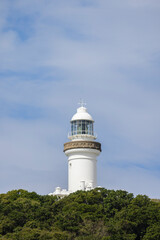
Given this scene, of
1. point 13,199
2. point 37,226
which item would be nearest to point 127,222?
point 37,226

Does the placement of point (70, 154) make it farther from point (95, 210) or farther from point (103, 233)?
point (103, 233)

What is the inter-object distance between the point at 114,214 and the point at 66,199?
5.16 meters

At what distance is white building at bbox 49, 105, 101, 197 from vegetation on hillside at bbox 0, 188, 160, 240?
5981mm

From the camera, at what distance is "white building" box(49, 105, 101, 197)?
81.6 m

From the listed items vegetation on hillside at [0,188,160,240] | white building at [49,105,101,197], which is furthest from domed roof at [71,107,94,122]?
vegetation on hillside at [0,188,160,240]

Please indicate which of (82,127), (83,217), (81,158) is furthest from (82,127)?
(83,217)

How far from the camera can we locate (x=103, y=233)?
66250 mm

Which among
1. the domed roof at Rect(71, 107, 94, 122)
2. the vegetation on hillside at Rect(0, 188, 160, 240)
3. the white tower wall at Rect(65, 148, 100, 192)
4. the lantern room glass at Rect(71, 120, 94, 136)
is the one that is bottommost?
the vegetation on hillside at Rect(0, 188, 160, 240)

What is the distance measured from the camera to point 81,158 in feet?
270

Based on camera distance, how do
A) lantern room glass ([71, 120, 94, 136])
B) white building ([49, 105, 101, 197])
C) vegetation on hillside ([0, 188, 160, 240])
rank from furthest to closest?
lantern room glass ([71, 120, 94, 136]) < white building ([49, 105, 101, 197]) < vegetation on hillside ([0, 188, 160, 240])

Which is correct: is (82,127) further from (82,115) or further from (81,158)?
(81,158)

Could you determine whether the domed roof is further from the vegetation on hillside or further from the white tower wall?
the vegetation on hillside

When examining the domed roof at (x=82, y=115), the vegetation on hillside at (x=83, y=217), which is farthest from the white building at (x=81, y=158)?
the vegetation on hillside at (x=83, y=217)

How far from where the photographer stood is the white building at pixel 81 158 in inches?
3214
